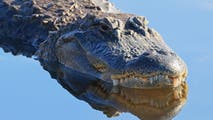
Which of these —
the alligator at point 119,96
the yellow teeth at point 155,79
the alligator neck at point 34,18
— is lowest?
the alligator neck at point 34,18

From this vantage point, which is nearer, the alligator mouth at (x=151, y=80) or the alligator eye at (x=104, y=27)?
the alligator mouth at (x=151, y=80)

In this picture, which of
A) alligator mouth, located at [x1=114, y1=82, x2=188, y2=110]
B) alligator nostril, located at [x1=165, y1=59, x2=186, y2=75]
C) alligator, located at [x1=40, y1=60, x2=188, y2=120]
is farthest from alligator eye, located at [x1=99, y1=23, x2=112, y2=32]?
alligator nostril, located at [x1=165, y1=59, x2=186, y2=75]

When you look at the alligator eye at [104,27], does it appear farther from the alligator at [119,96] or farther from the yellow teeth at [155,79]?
the yellow teeth at [155,79]

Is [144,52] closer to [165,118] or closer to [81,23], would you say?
[165,118]

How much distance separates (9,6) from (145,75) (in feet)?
16.6

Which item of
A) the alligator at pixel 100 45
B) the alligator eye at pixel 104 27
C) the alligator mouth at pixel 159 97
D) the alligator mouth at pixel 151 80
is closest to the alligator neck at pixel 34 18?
the alligator at pixel 100 45

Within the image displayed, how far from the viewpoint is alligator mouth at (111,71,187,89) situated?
800 centimetres

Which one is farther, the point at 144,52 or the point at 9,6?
the point at 9,6

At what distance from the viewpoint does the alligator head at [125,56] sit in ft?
26.5

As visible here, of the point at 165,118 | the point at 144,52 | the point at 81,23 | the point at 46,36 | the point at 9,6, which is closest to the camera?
the point at 165,118

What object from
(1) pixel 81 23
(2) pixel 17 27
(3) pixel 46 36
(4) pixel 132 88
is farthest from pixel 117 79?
(2) pixel 17 27

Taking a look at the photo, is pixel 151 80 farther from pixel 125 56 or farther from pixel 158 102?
pixel 125 56

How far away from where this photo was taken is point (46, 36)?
1178cm

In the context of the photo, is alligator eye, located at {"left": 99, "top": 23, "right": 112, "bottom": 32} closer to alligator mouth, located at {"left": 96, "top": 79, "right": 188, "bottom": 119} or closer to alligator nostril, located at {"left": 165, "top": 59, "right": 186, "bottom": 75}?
alligator mouth, located at {"left": 96, "top": 79, "right": 188, "bottom": 119}
